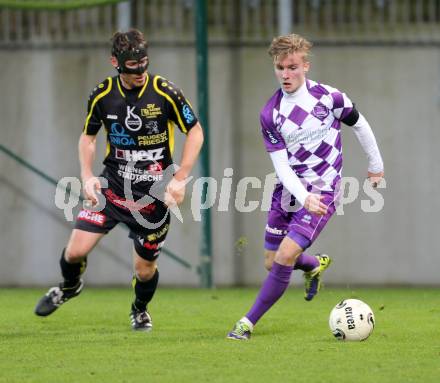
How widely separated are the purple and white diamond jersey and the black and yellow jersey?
20.9 inches

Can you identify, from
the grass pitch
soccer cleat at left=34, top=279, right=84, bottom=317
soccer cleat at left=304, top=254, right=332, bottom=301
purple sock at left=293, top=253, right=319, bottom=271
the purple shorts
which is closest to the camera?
the grass pitch

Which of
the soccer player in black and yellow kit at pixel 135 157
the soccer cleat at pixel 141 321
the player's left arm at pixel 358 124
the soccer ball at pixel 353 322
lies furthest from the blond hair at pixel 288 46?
the soccer cleat at pixel 141 321

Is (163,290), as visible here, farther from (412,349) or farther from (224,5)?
(412,349)

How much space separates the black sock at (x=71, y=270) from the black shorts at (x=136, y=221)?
258 mm

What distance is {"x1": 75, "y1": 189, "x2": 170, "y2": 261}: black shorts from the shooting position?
7.21 m

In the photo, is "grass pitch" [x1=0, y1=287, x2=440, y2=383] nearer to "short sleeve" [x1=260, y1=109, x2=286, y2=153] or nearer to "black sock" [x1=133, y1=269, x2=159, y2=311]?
"black sock" [x1=133, y1=269, x2=159, y2=311]

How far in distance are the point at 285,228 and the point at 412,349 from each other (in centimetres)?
142

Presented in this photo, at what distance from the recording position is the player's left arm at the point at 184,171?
673 cm

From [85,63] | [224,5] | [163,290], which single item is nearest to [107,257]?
[163,290]

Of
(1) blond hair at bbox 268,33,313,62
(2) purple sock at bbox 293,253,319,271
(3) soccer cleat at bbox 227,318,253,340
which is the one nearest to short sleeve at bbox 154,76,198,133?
(1) blond hair at bbox 268,33,313,62

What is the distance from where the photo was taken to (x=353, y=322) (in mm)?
6598

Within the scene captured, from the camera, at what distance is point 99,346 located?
21.5 ft

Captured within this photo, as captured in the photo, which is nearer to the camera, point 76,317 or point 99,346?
point 99,346

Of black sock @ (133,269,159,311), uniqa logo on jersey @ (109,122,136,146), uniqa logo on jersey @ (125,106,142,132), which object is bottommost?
black sock @ (133,269,159,311)
